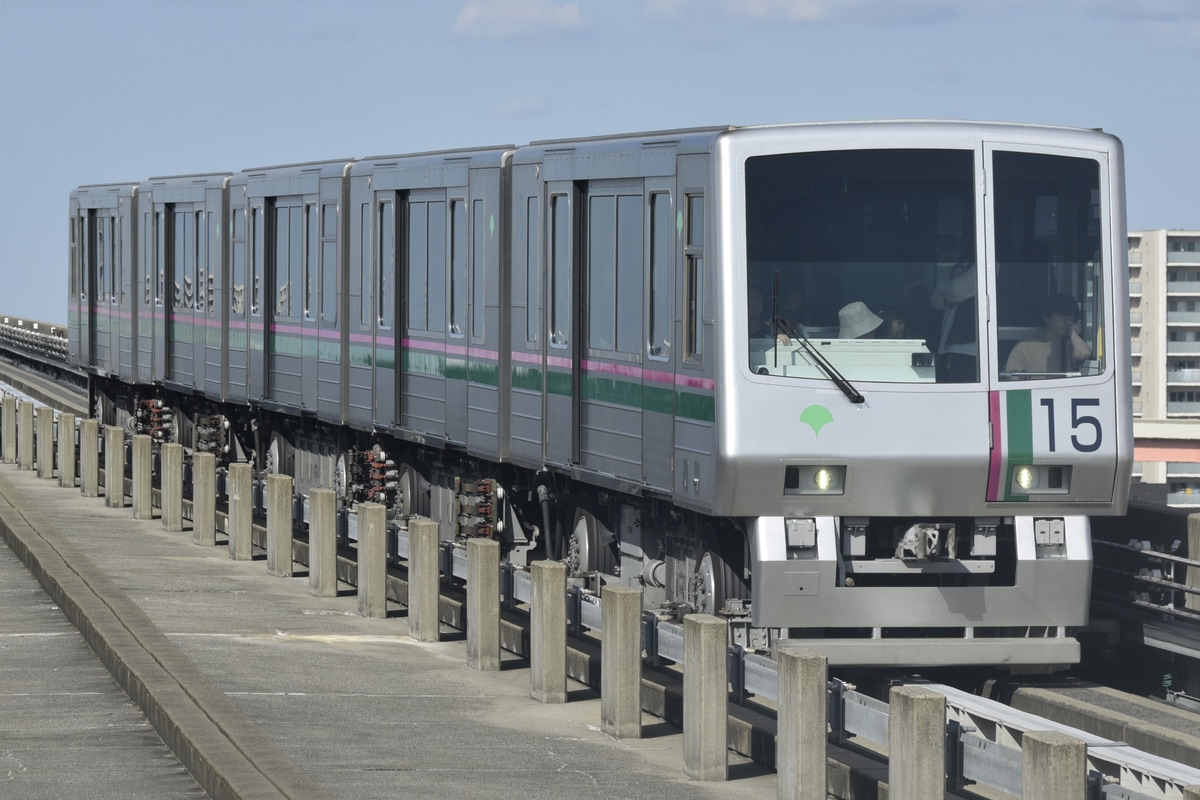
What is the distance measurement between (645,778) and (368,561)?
5.48 m

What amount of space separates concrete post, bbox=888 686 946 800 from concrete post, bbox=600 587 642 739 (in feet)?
7.95

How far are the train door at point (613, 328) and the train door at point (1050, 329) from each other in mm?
2312

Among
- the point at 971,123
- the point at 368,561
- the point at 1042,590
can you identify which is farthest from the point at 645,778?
the point at 368,561

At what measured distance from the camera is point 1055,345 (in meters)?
12.7

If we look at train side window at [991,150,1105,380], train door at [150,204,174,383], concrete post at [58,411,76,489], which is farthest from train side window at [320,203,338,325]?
→ train side window at [991,150,1105,380]

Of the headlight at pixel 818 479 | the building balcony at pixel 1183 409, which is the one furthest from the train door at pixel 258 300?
the building balcony at pixel 1183 409

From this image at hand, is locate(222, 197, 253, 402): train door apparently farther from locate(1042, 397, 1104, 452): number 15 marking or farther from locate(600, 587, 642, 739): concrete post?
locate(600, 587, 642, 739): concrete post

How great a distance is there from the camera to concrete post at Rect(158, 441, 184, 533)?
2077 cm

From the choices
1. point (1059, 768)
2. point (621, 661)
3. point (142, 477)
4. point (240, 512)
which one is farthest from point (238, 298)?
point (1059, 768)

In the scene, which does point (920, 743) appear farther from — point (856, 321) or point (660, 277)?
point (660, 277)

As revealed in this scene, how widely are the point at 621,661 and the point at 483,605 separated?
7.83ft

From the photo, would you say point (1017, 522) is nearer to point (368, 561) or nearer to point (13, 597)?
point (368, 561)

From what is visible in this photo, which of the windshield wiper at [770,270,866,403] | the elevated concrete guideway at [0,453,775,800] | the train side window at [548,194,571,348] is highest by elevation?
the train side window at [548,194,571,348]

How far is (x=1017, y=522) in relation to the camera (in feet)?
42.0
